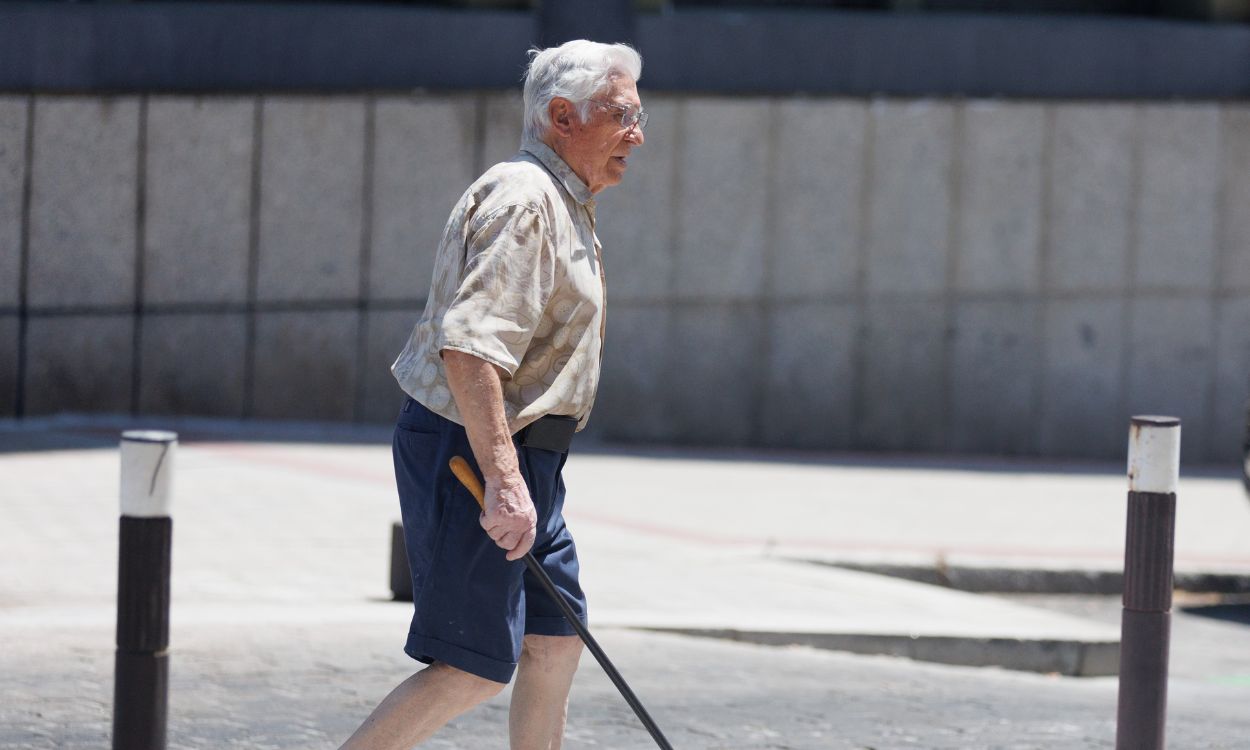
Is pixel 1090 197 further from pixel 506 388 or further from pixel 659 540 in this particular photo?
pixel 506 388

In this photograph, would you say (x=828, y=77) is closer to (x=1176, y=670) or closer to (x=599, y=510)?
(x=599, y=510)

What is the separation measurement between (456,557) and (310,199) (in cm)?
866

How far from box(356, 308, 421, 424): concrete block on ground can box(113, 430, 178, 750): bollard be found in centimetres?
841

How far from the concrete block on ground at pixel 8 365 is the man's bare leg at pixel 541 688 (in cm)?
853

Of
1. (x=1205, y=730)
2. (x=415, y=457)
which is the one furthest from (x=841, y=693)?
(x=415, y=457)

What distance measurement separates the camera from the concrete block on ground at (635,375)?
1230 centimetres

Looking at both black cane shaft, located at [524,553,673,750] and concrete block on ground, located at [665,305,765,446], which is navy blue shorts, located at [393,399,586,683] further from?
concrete block on ground, located at [665,305,765,446]

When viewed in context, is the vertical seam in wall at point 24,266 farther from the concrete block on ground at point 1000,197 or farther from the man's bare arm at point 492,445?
the man's bare arm at point 492,445

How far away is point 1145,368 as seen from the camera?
1279 cm

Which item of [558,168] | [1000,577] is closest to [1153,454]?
[558,168]

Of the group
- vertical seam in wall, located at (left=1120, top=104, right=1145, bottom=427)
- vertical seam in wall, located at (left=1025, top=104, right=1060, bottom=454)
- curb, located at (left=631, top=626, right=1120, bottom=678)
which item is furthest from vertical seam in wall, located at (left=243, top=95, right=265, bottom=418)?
curb, located at (left=631, top=626, right=1120, bottom=678)

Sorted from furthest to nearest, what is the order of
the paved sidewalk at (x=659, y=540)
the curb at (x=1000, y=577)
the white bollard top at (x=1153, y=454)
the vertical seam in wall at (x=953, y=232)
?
the vertical seam in wall at (x=953, y=232)
the curb at (x=1000, y=577)
the paved sidewalk at (x=659, y=540)
the white bollard top at (x=1153, y=454)

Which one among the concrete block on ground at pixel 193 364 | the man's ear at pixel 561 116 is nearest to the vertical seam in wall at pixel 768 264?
the concrete block on ground at pixel 193 364

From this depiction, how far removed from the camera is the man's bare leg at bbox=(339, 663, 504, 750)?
12.2ft
